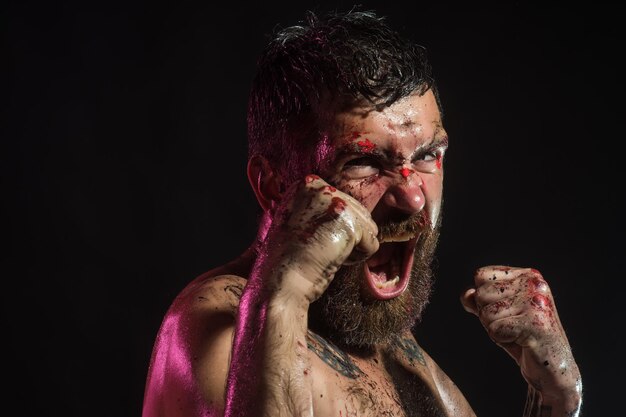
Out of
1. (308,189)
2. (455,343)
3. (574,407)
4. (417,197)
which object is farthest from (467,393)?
Result: (308,189)

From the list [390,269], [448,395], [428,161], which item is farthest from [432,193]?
[448,395]

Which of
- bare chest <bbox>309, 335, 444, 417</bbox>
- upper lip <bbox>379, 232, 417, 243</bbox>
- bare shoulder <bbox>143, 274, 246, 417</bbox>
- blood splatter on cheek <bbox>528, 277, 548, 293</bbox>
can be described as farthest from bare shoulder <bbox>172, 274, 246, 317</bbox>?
blood splatter on cheek <bbox>528, 277, 548, 293</bbox>

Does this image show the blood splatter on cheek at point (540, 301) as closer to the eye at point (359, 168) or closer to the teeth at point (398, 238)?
the teeth at point (398, 238)

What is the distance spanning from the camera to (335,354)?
7.01 feet

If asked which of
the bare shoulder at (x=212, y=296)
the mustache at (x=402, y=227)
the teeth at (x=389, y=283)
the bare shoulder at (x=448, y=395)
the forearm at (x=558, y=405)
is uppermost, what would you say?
the mustache at (x=402, y=227)

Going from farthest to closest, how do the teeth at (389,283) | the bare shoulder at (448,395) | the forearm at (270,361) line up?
the bare shoulder at (448,395) < the teeth at (389,283) < the forearm at (270,361)

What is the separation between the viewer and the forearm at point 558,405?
7.34 feet

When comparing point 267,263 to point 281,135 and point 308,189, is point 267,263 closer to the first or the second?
point 308,189

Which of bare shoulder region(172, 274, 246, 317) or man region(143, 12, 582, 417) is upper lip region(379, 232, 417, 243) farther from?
bare shoulder region(172, 274, 246, 317)

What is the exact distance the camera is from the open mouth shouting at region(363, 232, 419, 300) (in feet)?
7.00

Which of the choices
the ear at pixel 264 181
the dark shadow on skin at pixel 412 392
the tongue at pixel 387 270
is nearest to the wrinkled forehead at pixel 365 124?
the ear at pixel 264 181

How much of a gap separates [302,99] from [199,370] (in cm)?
53

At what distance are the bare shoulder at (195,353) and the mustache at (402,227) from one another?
0.28 m

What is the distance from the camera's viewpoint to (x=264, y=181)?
2203mm
